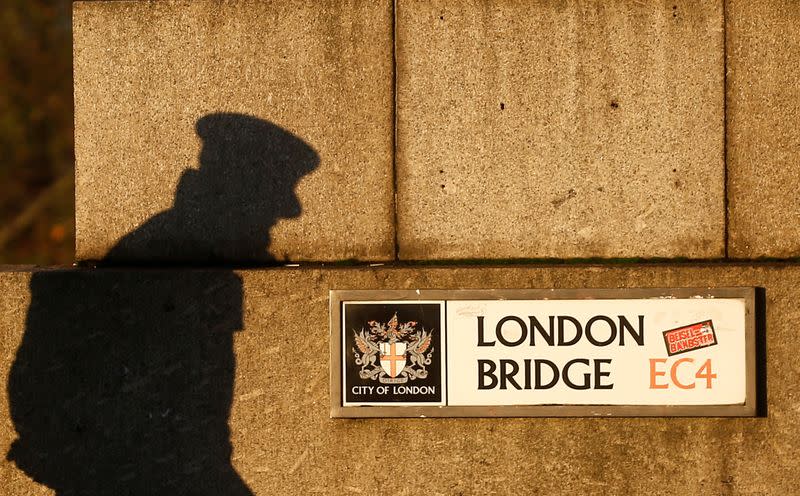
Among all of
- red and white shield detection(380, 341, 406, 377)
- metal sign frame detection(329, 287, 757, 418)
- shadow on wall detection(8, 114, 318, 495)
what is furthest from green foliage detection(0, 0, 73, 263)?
red and white shield detection(380, 341, 406, 377)

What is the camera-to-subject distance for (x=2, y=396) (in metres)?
4.07

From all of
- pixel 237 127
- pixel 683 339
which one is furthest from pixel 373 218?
pixel 683 339

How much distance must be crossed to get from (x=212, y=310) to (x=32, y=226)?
556cm

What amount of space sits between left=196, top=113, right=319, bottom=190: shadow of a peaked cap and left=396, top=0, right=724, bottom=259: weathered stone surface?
56cm

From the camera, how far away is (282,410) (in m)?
4.04

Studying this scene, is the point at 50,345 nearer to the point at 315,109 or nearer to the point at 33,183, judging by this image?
the point at 315,109

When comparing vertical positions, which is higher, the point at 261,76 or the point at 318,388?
the point at 261,76

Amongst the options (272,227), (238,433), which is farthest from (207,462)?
(272,227)

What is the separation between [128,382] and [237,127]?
147 centimetres

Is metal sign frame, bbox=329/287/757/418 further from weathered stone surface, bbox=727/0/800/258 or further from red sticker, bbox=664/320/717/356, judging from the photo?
weathered stone surface, bbox=727/0/800/258

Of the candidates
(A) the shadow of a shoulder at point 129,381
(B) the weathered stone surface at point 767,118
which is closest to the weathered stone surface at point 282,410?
(A) the shadow of a shoulder at point 129,381

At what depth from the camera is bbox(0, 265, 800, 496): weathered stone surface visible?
396 cm

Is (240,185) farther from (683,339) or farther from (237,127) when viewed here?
(683,339)

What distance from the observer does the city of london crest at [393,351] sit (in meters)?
3.98
